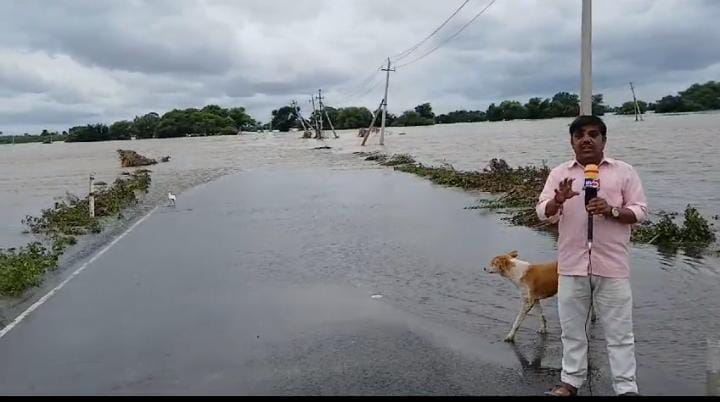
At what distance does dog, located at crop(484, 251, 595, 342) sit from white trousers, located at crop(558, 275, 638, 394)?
70.3 inches

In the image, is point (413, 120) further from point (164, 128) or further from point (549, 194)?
point (549, 194)

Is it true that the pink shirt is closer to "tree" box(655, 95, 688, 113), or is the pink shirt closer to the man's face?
the man's face

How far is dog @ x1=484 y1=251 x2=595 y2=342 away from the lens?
21.3 feet

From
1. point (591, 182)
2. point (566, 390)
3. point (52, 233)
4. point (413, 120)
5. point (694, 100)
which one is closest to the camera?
point (591, 182)

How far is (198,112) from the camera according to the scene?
532 feet

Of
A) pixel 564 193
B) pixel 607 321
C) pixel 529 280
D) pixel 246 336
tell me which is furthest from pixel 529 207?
pixel 564 193

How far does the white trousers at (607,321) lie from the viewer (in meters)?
4.45

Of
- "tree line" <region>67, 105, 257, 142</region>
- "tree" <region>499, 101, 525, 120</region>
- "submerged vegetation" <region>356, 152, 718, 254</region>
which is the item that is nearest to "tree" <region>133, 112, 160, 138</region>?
"tree line" <region>67, 105, 257, 142</region>

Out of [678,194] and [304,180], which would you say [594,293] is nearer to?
[678,194]

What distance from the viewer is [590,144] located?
441 cm

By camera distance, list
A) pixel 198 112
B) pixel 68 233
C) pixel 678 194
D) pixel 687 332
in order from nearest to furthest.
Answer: pixel 687 332, pixel 68 233, pixel 678 194, pixel 198 112

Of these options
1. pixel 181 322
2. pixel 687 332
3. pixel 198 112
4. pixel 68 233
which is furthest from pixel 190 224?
pixel 198 112

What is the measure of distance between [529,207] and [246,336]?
10118 mm

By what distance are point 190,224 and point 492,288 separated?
31.5ft
